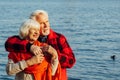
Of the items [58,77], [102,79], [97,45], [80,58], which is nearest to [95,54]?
[80,58]

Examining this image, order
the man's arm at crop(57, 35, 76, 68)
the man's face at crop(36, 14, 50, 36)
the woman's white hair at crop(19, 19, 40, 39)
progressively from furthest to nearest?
the man's arm at crop(57, 35, 76, 68), the man's face at crop(36, 14, 50, 36), the woman's white hair at crop(19, 19, 40, 39)

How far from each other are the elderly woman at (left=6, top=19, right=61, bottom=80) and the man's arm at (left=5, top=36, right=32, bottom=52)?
3 cm

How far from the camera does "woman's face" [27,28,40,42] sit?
5.21 metres

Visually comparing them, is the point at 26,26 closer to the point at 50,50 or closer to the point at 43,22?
the point at 43,22

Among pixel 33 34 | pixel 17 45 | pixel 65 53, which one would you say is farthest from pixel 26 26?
pixel 65 53

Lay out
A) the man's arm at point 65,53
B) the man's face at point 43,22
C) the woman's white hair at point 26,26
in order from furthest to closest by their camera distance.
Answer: the man's arm at point 65,53 → the man's face at point 43,22 → the woman's white hair at point 26,26

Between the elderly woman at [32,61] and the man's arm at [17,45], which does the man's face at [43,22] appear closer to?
the elderly woman at [32,61]

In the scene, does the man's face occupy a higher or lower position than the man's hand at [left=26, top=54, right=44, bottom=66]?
higher

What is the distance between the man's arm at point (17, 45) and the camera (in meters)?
5.27

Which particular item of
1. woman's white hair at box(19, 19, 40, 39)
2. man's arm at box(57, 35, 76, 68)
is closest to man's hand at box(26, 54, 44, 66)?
woman's white hair at box(19, 19, 40, 39)

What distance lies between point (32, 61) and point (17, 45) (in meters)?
0.26

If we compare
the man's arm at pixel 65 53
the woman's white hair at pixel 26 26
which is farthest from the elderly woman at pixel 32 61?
the man's arm at pixel 65 53

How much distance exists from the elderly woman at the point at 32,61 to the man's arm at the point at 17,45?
0.11ft

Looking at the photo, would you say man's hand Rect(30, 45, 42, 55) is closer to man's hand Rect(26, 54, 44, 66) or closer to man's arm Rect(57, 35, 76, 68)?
man's hand Rect(26, 54, 44, 66)
